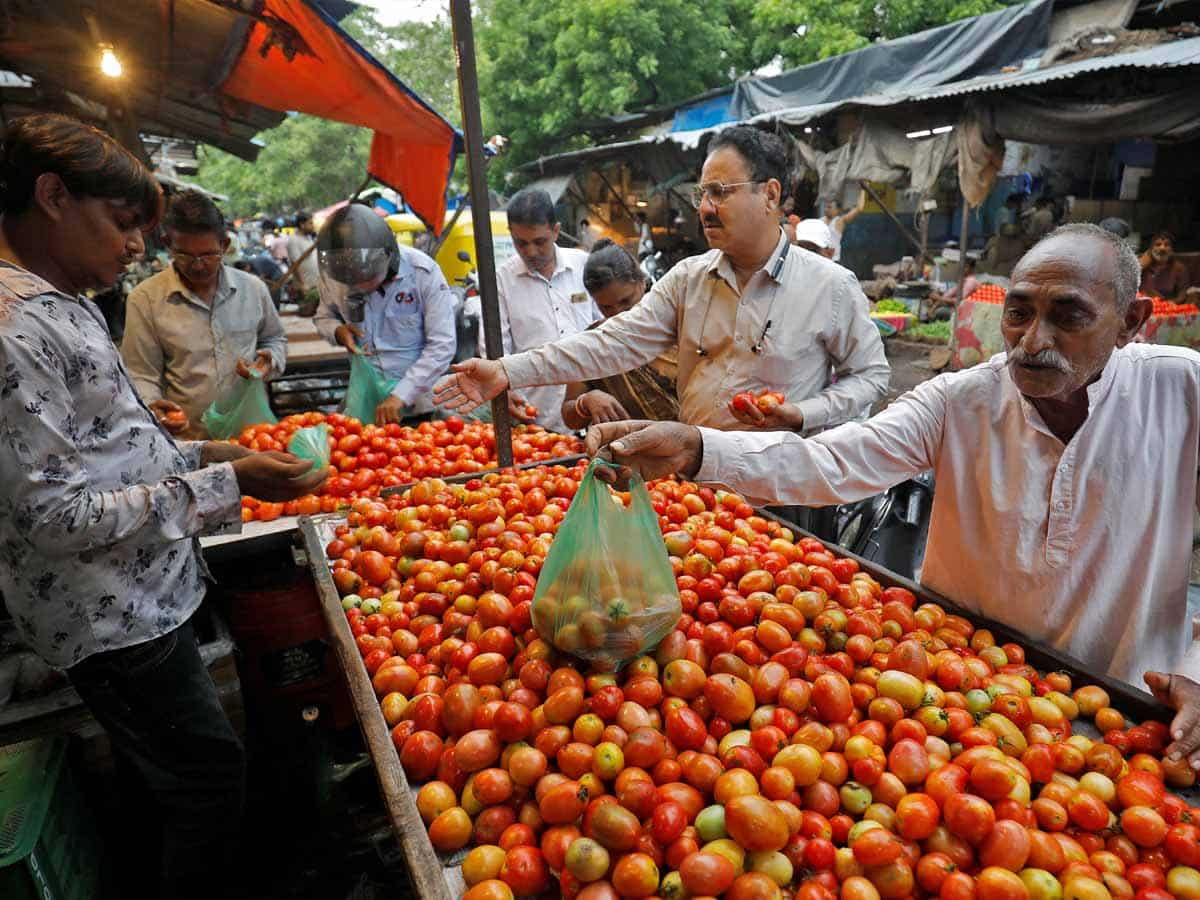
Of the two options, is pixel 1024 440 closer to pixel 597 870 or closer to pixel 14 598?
pixel 597 870

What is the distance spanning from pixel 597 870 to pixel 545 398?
13.6ft

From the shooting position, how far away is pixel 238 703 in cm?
322

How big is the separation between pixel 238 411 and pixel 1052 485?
4012 millimetres

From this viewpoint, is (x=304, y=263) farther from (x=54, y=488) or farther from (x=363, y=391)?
(x=54, y=488)

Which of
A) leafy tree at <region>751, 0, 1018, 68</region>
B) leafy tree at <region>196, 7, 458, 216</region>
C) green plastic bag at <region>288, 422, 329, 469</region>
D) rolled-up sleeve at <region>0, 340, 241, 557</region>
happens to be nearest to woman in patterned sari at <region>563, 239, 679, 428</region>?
green plastic bag at <region>288, 422, 329, 469</region>

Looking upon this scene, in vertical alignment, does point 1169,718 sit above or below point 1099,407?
below

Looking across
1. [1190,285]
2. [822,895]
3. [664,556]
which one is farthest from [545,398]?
[1190,285]

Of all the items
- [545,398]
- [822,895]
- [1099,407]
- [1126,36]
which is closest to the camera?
[822,895]

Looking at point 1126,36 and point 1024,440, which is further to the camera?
point 1126,36

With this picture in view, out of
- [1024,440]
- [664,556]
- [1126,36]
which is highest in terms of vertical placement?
[1126,36]

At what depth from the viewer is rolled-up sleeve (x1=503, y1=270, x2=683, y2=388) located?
324cm

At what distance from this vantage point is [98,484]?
2014 millimetres

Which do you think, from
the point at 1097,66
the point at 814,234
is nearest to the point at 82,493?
the point at 814,234

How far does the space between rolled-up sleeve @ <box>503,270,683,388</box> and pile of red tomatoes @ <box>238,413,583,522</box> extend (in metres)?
0.66
